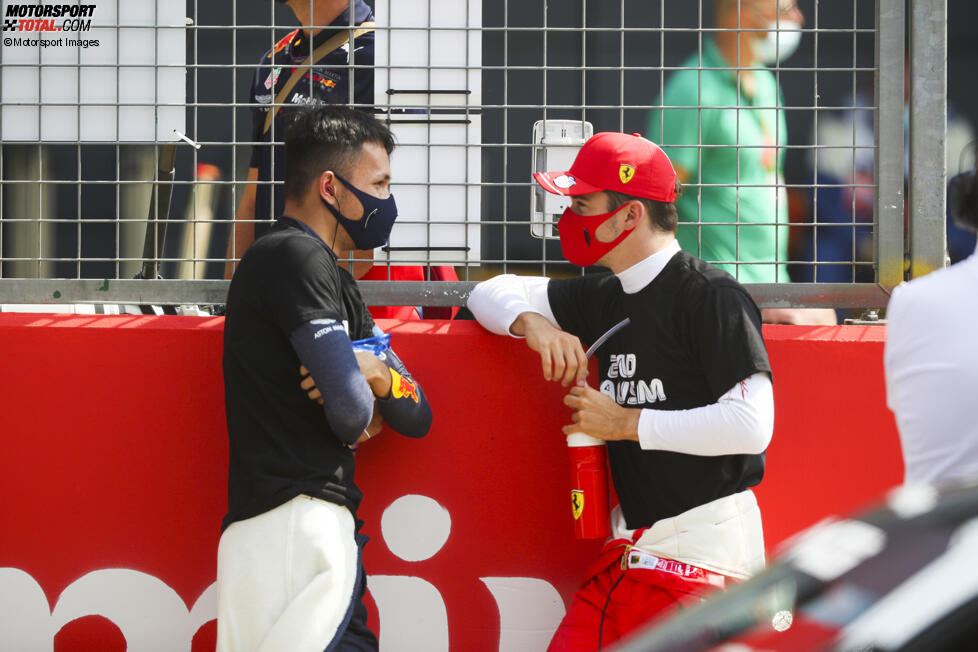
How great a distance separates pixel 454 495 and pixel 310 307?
1.11 meters

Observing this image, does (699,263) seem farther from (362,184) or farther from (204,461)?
(204,461)

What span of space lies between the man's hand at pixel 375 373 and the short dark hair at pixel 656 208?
0.86m

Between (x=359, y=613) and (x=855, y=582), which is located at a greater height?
(x=855, y=582)

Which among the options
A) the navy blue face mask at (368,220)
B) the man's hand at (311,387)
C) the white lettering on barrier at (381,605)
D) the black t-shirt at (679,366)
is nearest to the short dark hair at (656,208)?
the black t-shirt at (679,366)

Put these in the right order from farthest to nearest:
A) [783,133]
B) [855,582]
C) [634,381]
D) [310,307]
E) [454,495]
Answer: [783,133], [454,495], [634,381], [310,307], [855,582]

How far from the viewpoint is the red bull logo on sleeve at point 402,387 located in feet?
10.8

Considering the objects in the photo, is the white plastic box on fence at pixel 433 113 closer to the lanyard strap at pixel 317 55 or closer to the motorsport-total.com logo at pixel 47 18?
the lanyard strap at pixel 317 55

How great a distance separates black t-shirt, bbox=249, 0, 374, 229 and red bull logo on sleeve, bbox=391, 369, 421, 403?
1.00 metres

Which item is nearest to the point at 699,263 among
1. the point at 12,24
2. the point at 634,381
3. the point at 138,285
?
the point at 634,381

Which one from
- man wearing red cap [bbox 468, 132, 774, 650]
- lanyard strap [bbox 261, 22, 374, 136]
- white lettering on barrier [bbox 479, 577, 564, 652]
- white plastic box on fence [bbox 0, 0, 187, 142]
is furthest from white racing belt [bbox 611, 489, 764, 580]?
white plastic box on fence [bbox 0, 0, 187, 142]

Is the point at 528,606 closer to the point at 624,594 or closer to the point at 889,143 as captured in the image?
the point at 624,594

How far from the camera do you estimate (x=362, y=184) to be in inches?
134

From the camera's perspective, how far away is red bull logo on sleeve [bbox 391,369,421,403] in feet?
10.8

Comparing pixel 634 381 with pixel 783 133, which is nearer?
pixel 634 381
